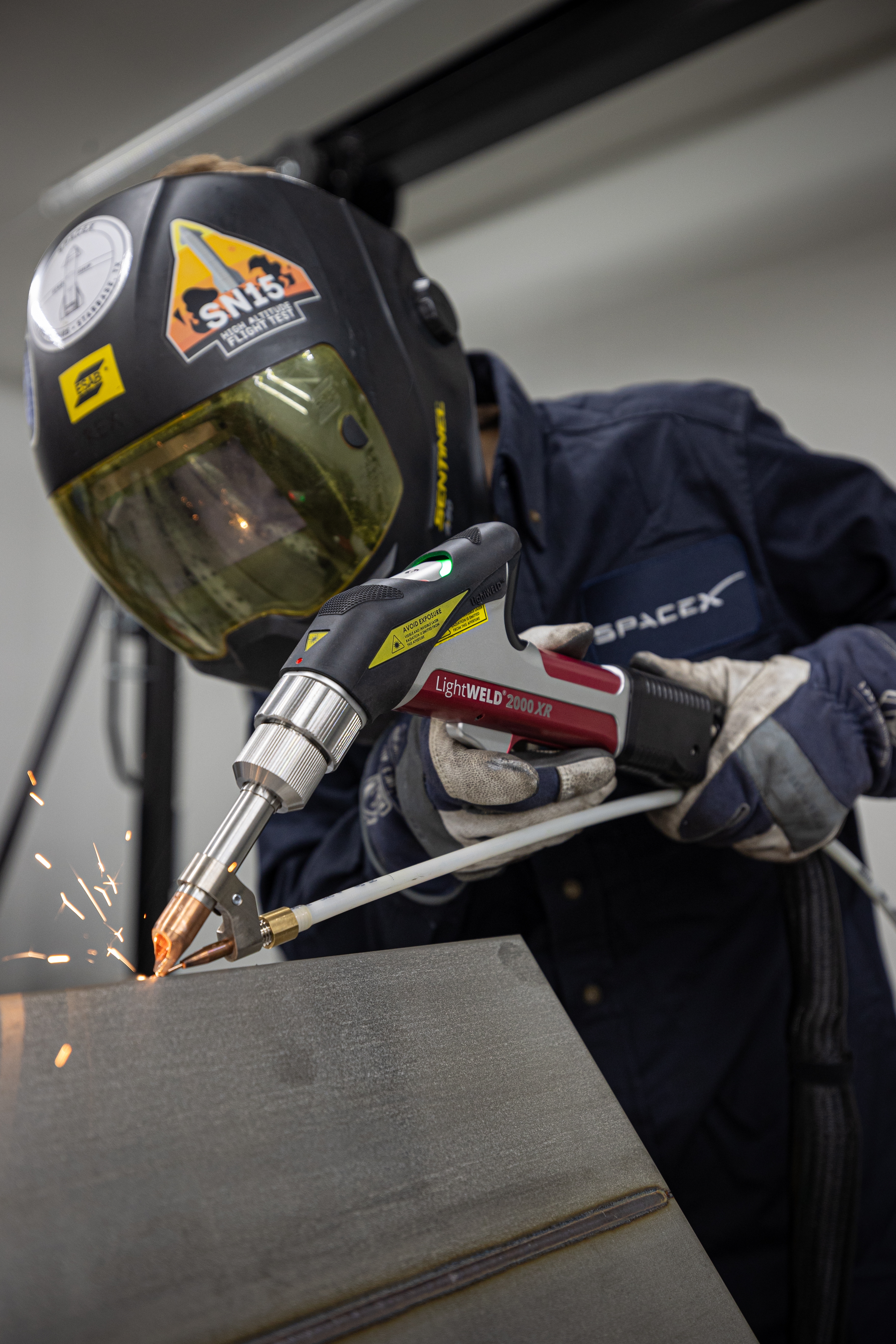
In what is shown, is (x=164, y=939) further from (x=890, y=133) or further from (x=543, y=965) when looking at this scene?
(x=890, y=133)

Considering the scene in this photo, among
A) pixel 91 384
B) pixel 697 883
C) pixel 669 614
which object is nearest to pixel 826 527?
pixel 669 614

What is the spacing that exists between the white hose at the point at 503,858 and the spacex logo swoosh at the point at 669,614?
20 centimetres

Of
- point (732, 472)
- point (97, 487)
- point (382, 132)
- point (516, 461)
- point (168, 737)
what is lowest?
point (168, 737)

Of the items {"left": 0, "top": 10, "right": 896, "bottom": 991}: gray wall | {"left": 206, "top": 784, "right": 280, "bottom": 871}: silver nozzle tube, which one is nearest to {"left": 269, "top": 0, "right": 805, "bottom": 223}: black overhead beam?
{"left": 0, "top": 10, "right": 896, "bottom": 991}: gray wall

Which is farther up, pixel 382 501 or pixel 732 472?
pixel 382 501

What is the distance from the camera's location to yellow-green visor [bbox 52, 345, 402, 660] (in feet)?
2.64

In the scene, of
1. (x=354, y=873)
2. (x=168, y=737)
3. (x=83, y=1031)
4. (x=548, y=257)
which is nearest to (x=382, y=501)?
(x=354, y=873)

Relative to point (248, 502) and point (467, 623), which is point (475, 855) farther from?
point (248, 502)

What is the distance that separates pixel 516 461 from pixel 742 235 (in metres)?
1.43

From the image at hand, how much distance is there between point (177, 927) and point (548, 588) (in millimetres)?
670

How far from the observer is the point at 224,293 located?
80 cm

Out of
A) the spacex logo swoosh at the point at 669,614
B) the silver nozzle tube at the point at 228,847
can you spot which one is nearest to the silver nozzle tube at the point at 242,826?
the silver nozzle tube at the point at 228,847

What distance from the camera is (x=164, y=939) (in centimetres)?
51

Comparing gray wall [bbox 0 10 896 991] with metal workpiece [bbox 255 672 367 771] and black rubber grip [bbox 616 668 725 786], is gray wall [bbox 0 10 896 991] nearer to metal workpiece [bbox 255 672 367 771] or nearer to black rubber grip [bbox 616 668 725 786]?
black rubber grip [bbox 616 668 725 786]
